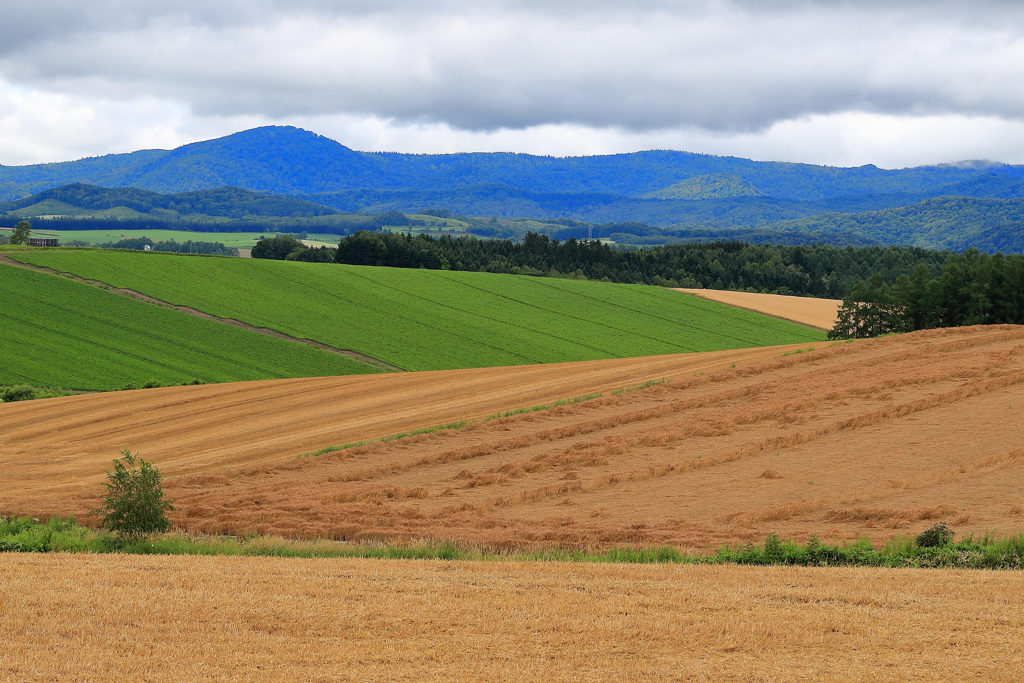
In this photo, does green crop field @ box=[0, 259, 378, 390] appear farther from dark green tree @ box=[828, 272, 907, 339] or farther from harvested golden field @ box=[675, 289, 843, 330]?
harvested golden field @ box=[675, 289, 843, 330]

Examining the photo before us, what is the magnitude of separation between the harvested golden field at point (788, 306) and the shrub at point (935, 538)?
8323 centimetres

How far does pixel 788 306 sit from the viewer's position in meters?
112

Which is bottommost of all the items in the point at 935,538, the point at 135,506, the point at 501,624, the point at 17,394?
the point at 17,394

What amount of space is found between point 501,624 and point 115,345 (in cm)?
6276

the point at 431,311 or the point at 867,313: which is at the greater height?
the point at 867,313

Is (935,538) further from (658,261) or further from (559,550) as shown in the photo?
(658,261)

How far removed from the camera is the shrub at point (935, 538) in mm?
17531

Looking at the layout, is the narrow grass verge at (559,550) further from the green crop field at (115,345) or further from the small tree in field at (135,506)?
the green crop field at (115,345)

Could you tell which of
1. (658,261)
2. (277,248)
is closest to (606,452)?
(277,248)

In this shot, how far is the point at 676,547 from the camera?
60.2 feet

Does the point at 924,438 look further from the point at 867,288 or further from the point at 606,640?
the point at 867,288

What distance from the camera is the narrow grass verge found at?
672 inches

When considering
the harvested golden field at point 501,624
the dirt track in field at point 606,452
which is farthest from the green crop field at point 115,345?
the harvested golden field at point 501,624

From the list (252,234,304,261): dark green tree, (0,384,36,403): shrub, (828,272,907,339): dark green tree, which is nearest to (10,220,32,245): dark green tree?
(252,234,304,261): dark green tree
